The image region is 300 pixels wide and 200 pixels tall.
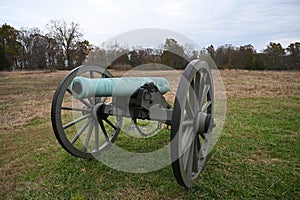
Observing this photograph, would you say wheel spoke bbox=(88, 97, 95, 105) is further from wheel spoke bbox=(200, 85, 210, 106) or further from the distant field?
wheel spoke bbox=(200, 85, 210, 106)

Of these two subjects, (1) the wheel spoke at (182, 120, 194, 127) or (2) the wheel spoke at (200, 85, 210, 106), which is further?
(2) the wheel spoke at (200, 85, 210, 106)

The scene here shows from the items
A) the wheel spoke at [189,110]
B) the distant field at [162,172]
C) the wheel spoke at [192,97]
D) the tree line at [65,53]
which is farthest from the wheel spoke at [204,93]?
the tree line at [65,53]

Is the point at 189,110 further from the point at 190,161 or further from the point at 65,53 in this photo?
the point at 65,53

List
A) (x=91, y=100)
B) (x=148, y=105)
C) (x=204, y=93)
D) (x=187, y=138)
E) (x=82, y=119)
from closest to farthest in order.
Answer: (x=187, y=138) < (x=148, y=105) < (x=204, y=93) < (x=82, y=119) < (x=91, y=100)

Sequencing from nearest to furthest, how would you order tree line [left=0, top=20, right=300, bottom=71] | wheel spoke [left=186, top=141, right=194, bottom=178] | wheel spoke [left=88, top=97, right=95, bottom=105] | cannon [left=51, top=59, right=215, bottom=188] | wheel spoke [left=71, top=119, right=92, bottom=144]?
1. cannon [left=51, top=59, right=215, bottom=188]
2. wheel spoke [left=186, top=141, right=194, bottom=178]
3. wheel spoke [left=71, top=119, right=92, bottom=144]
4. wheel spoke [left=88, top=97, right=95, bottom=105]
5. tree line [left=0, top=20, right=300, bottom=71]

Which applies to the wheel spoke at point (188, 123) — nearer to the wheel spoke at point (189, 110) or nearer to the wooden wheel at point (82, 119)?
the wheel spoke at point (189, 110)

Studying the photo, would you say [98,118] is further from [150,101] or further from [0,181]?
[0,181]

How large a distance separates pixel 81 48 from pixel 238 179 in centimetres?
3715

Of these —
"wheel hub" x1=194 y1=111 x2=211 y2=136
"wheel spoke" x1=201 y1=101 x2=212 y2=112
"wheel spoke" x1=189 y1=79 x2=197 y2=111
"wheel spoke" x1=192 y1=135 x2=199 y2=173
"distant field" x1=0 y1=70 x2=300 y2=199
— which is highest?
"wheel spoke" x1=189 y1=79 x2=197 y2=111

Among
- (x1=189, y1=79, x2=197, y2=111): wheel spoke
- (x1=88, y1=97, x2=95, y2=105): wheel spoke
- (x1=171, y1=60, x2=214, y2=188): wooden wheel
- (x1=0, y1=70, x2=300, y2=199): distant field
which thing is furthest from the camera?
(x1=88, y1=97, x2=95, y2=105): wheel spoke

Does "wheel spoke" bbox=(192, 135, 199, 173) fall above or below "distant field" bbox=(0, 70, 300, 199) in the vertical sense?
above

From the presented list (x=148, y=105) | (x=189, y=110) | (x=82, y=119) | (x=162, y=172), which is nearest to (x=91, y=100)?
(x=82, y=119)

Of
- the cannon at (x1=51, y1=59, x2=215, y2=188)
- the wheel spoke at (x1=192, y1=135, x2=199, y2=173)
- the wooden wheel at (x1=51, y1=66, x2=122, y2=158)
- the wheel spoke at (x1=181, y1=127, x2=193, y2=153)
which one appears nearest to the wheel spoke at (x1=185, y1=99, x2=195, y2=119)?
the cannon at (x1=51, y1=59, x2=215, y2=188)

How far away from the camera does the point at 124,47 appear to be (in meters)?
3.74
